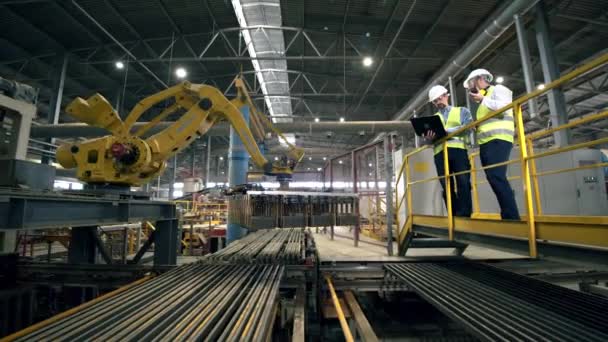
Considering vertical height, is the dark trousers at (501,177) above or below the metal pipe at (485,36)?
below

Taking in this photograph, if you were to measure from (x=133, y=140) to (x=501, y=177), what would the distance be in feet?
18.3

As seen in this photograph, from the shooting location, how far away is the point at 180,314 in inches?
89.2

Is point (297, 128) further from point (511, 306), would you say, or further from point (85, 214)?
point (511, 306)

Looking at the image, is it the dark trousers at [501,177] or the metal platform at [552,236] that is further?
the dark trousers at [501,177]

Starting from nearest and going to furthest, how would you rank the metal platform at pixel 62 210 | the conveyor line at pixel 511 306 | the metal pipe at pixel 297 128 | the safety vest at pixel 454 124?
the conveyor line at pixel 511 306 < the metal platform at pixel 62 210 < the safety vest at pixel 454 124 < the metal pipe at pixel 297 128

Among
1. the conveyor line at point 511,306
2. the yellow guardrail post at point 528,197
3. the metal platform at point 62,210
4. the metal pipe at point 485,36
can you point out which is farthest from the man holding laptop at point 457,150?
Answer: the metal platform at point 62,210

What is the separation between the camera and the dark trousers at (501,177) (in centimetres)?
303

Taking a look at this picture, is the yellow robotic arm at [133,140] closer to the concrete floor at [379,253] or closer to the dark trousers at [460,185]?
the concrete floor at [379,253]

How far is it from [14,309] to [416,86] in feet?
44.6

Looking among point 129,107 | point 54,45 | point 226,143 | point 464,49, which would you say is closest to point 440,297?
point 464,49

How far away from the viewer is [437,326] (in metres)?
4.76

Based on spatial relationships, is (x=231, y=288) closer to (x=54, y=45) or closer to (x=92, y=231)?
(x=92, y=231)

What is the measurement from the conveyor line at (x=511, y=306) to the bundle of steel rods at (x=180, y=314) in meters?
1.84

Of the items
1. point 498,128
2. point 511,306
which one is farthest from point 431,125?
point 511,306
